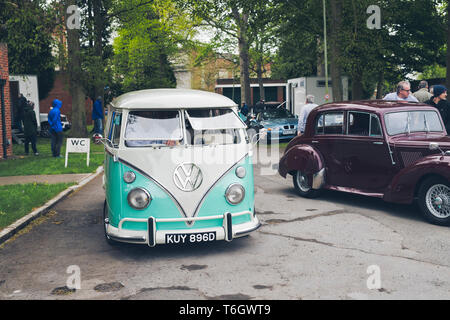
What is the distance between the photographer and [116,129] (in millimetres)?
6887

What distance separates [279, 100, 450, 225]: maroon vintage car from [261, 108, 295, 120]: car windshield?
13635 mm

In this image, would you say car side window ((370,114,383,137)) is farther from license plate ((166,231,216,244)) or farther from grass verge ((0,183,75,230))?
grass verge ((0,183,75,230))

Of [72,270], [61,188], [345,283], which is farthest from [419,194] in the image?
[61,188]

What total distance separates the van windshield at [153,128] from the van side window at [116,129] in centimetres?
22

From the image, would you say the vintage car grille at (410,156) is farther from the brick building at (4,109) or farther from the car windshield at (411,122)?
the brick building at (4,109)

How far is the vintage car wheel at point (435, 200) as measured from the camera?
7.64m

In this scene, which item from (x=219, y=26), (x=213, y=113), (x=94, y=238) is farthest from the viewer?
(x=219, y=26)

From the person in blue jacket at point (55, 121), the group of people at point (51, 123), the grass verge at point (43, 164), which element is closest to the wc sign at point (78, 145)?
the grass verge at point (43, 164)

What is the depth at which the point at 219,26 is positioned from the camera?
116 feet

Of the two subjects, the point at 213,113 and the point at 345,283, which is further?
the point at 213,113

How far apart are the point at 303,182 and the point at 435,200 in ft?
9.66

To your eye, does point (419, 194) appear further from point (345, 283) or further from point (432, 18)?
point (432, 18)
